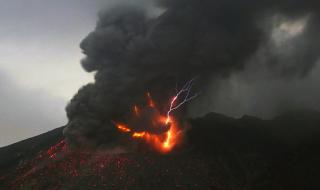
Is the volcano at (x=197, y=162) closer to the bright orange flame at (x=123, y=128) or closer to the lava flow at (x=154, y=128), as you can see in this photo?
the lava flow at (x=154, y=128)

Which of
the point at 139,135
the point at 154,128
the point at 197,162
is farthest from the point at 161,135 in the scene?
the point at 197,162

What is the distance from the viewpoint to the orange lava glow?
193 feet

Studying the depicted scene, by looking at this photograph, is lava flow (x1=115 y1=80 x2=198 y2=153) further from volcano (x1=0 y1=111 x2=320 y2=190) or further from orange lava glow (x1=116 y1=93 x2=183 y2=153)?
volcano (x1=0 y1=111 x2=320 y2=190)

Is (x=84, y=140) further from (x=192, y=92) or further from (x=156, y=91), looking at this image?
(x=192, y=92)

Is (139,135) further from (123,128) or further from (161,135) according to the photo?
(161,135)

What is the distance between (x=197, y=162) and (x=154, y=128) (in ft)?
28.8

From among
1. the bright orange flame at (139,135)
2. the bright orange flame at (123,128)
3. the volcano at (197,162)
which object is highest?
the bright orange flame at (123,128)

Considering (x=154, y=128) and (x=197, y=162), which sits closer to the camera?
(x=197, y=162)

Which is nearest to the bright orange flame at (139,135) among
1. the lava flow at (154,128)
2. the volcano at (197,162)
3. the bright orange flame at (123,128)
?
the lava flow at (154,128)

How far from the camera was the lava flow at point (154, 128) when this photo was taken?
59219mm

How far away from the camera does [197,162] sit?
55312mm

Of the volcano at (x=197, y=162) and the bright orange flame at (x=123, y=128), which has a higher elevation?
the bright orange flame at (x=123, y=128)

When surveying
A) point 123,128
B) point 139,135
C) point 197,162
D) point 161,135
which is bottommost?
point 197,162

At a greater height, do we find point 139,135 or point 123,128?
point 123,128
